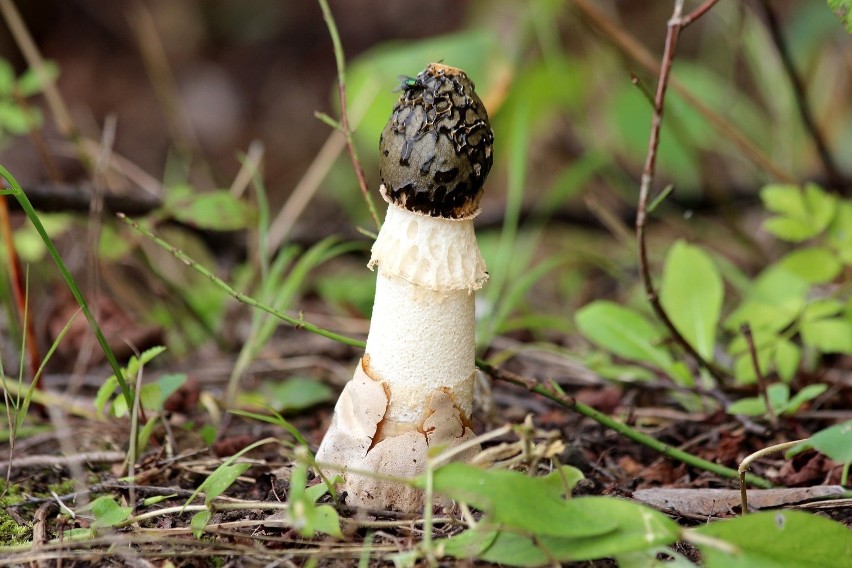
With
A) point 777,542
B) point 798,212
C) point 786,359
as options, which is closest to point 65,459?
point 777,542

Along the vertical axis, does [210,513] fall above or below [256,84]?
below

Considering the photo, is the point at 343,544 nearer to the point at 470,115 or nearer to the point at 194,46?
the point at 470,115

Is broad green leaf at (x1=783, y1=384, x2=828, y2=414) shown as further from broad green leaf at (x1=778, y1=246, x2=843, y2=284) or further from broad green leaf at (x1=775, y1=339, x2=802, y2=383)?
broad green leaf at (x1=778, y1=246, x2=843, y2=284)

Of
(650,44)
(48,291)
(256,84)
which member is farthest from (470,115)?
(256,84)

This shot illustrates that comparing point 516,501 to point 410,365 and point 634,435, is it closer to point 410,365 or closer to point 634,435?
point 410,365

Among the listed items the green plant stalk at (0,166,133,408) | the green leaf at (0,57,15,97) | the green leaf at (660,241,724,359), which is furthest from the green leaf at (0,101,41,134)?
the green leaf at (660,241,724,359)
